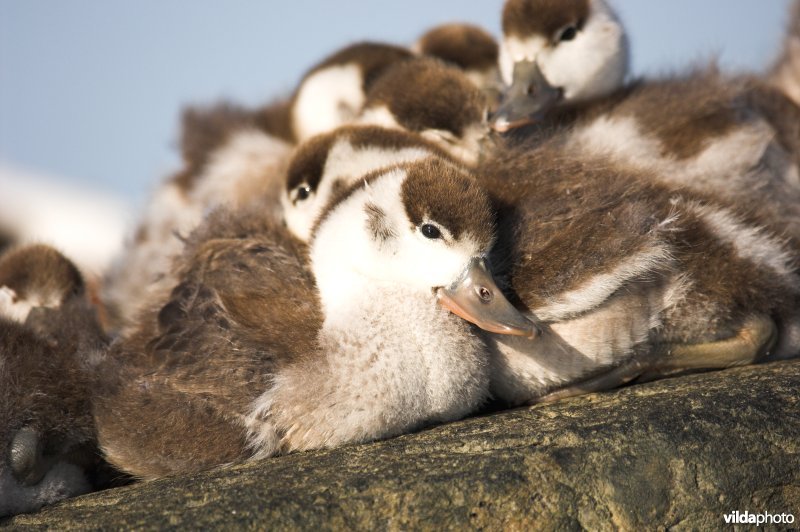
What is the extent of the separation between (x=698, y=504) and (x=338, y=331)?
129 cm

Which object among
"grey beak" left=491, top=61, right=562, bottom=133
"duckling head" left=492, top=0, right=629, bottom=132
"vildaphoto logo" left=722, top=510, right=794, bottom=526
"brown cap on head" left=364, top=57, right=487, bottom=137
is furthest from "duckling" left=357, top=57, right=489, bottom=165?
"vildaphoto logo" left=722, top=510, right=794, bottom=526

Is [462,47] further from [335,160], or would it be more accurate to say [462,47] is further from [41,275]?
[41,275]

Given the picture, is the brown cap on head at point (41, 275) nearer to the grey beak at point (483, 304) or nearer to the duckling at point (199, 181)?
the duckling at point (199, 181)

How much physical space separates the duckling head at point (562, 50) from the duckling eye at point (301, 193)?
130 cm

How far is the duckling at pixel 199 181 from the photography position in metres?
5.51

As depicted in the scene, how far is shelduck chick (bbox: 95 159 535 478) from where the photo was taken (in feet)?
11.2

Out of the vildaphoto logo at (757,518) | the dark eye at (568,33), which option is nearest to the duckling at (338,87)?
the dark eye at (568,33)

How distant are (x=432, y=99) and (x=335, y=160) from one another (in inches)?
24.4

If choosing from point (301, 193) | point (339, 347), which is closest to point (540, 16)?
point (301, 193)

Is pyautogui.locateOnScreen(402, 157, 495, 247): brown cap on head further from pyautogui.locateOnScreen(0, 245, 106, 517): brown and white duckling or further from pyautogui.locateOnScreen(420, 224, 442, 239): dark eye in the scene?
pyautogui.locateOnScreen(0, 245, 106, 517): brown and white duckling

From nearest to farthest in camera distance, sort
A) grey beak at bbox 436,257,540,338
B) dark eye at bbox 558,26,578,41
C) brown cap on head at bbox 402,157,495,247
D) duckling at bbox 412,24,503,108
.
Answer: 1. grey beak at bbox 436,257,540,338
2. brown cap on head at bbox 402,157,495,247
3. dark eye at bbox 558,26,578,41
4. duckling at bbox 412,24,503,108

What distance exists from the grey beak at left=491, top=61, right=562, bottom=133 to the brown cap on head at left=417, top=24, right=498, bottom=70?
0.53m

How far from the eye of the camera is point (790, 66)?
563cm

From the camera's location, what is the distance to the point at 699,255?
3768mm
